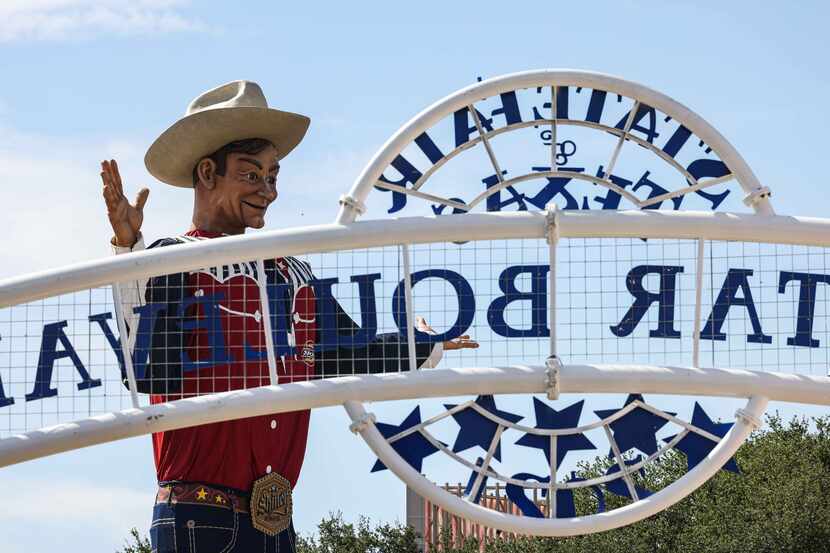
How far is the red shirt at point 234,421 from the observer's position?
11.0 metres

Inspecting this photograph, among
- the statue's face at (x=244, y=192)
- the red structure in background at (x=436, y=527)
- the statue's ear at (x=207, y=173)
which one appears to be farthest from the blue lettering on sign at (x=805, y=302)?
the red structure in background at (x=436, y=527)

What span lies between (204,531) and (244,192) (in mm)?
2508

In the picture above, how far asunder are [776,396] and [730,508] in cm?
1530

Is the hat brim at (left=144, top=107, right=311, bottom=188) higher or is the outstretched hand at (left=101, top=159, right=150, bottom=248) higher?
the hat brim at (left=144, top=107, right=311, bottom=188)

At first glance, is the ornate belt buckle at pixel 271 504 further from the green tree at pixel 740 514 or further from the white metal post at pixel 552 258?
the green tree at pixel 740 514

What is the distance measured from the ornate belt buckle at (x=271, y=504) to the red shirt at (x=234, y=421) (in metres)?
0.07

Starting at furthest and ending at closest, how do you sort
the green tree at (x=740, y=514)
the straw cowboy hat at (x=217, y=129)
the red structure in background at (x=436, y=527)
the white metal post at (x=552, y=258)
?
the red structure in background at (x=436, y=527) < the green tree at (x=740, y=514) < the straw cowboy hat at (x=217, y=129) < the white metal post at (x=552, y=258)

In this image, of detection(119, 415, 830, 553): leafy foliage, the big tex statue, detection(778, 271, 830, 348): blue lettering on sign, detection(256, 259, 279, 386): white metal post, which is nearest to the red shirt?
the big tex statue

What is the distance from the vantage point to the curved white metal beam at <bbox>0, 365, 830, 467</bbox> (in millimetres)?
10180

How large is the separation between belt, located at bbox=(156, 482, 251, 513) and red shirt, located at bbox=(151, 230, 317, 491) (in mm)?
50

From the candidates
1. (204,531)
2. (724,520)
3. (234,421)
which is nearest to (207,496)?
(204,531)

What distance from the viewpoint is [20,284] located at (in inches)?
418

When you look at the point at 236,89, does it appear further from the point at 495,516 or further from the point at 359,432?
the point at 495,516

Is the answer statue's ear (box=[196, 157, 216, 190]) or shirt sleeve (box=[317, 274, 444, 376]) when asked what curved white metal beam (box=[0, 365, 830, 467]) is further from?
statue's ear (box=[196, 157, 216, 190])
